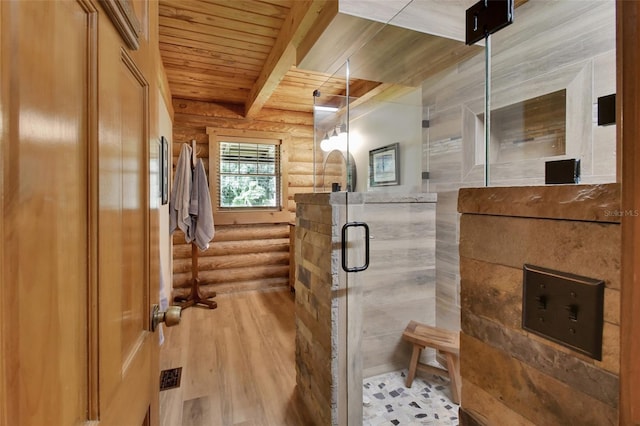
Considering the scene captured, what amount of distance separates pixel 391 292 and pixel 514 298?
187 cm

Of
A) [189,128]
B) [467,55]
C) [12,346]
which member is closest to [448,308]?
[467,55]

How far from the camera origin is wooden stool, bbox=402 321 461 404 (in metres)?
2.12

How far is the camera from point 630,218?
0.30 metres

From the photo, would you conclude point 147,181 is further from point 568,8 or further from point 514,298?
point 568,8

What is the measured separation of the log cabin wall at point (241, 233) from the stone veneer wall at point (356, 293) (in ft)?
8.06

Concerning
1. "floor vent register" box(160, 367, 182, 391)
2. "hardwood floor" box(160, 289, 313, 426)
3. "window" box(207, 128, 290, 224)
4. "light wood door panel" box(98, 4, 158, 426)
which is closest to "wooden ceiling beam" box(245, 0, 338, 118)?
"window" box(207, 128, 290, 224)

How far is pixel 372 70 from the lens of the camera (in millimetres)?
2451

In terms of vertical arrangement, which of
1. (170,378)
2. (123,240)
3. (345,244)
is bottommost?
(170,378)

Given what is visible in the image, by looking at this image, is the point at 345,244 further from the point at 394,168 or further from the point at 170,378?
the point at 170,378

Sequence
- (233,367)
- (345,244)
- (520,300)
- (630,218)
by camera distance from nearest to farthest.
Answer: (630,218)
(520,300)
(345,244)
(233,367)

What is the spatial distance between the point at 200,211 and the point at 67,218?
342cm

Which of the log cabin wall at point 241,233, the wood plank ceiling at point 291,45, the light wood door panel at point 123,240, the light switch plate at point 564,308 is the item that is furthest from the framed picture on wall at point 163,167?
the light switch plate at point 564,308

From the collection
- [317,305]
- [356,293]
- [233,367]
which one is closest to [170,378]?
[233,367]

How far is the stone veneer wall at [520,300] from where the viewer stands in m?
0.45
